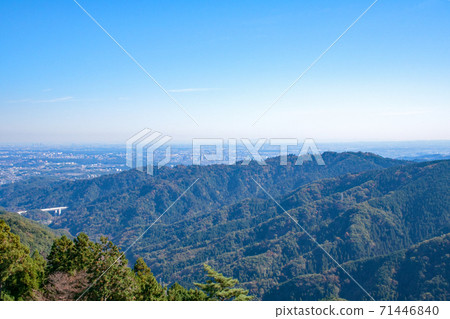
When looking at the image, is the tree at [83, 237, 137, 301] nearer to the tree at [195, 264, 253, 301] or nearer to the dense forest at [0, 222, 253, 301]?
the dense forest at [0, 222, 253, 301]

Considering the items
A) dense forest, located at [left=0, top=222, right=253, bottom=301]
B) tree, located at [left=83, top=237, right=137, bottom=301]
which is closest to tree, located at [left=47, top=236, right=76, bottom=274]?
dense forest, located at [left=0, top=222, right=253, bottom=301]

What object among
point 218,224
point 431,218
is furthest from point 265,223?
point 431,218

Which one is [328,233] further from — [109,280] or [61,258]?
[109,280]

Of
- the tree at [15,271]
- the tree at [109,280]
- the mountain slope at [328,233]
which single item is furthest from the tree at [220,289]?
the mountain slope at [328,233]

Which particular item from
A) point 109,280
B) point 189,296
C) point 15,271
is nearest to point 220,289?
point 189,296

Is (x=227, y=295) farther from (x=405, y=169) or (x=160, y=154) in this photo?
(x=405, y=169)
